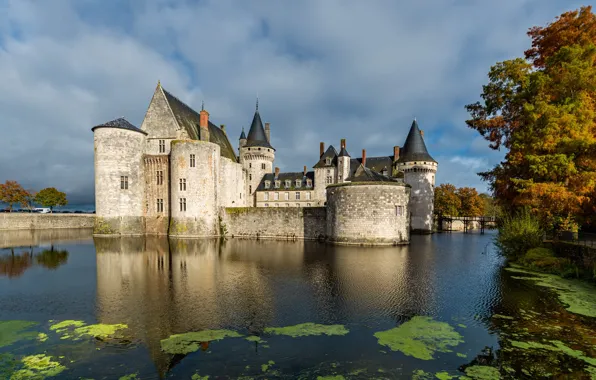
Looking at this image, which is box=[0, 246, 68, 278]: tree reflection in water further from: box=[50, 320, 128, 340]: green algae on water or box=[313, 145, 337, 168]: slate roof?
box=[313, 145, 337, 168]: slate roof

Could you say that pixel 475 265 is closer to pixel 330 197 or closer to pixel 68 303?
pixel 330 197

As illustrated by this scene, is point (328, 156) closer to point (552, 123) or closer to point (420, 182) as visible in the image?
point (420, 182)

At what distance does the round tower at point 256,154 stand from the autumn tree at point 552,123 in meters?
29.7

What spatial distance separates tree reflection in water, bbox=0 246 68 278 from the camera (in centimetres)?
1541

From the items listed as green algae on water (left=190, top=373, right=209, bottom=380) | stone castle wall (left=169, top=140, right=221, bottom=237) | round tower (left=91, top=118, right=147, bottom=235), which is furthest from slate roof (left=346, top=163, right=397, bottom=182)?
round tower (left=91, top=118, right=147, bottom=235)

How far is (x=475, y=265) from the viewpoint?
17.2 meters

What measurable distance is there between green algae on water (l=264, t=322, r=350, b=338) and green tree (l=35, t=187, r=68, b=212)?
6912cm

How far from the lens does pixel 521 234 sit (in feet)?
55.4

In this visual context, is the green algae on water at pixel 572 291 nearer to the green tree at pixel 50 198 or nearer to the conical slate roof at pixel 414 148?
the conical slate roof at pixel 414 148

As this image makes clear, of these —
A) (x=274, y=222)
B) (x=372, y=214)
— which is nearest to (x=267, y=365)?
(x=372, y=214)

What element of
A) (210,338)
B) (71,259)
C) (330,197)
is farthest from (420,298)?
(71,259)

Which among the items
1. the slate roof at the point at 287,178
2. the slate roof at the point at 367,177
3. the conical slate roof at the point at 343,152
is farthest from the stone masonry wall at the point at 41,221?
the slate roof at the point at 367,177

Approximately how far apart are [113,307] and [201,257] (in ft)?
30.3

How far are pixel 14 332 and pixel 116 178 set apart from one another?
2479 cm
